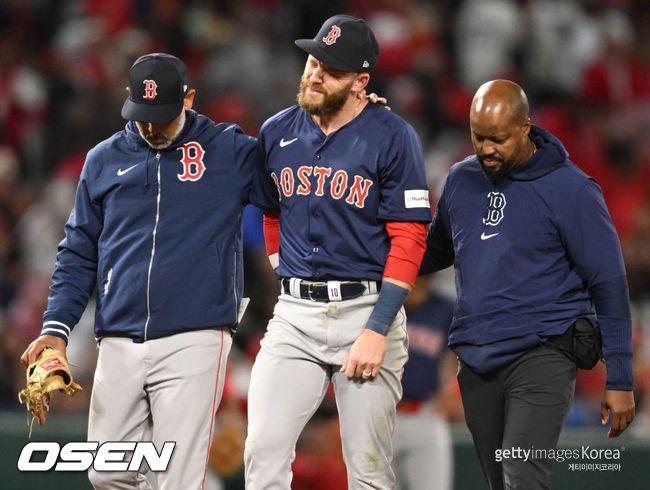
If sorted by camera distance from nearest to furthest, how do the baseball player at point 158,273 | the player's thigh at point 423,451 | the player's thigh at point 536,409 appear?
the player's thigh at point 536,409 < the baseball player at point 158,273 < the player's thigh at point 423,451

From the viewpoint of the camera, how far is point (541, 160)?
400 cm

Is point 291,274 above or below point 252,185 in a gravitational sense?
below

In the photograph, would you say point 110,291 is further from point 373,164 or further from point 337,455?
point 337,455

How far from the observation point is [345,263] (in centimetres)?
395

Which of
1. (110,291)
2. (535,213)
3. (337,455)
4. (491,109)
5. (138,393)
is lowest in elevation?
(337,455)

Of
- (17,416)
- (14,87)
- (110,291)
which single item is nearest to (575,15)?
(14,87)

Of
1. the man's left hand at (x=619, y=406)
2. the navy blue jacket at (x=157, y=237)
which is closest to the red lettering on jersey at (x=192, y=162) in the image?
the navy blue jacket at (x=157, y=237)

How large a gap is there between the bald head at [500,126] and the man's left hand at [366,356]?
803 mm

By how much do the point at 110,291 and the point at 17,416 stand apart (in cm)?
268

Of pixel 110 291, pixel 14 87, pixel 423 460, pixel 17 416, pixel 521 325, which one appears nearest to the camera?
pixel 521 325

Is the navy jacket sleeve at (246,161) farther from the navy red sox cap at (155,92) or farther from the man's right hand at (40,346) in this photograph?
the man's right hand at (40,346)

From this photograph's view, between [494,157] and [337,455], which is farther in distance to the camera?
[337,455]

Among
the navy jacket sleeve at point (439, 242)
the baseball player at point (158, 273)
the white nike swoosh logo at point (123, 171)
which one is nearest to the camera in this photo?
the baseball player at point (158, 273)

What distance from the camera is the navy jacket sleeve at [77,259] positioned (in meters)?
4.26
